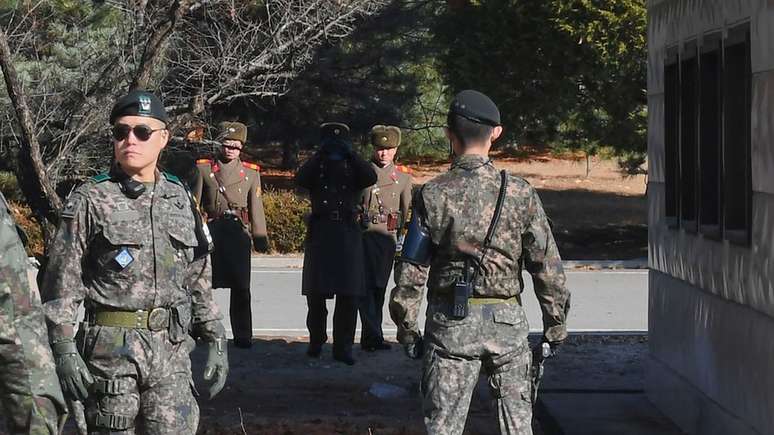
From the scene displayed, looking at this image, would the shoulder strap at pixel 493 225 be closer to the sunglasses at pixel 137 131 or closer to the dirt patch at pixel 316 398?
the sunglasses at pixel 137 131

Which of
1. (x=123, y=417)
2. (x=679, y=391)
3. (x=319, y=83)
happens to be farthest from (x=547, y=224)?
(x=319, y=83)

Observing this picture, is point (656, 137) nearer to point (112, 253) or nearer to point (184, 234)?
point (184, 234)

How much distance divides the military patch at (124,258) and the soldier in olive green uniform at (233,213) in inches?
203

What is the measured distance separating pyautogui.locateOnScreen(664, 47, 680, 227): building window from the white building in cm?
1

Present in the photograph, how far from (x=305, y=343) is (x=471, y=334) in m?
6.02

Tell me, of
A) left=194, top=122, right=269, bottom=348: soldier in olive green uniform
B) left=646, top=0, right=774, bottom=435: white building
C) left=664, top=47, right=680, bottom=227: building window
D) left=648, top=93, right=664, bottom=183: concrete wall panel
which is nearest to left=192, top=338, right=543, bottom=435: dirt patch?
left=194, top=122, right=269, bottom=348: soldier in olive green uniform

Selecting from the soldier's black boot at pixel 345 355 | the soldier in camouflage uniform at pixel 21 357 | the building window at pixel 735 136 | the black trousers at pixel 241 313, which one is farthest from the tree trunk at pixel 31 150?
the soldier in camouflage uniform at pixel 21 357

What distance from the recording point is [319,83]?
24.8m

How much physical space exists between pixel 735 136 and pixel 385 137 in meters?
4.19

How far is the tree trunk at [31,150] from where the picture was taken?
10492 mm

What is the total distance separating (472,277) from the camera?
19.0 feet

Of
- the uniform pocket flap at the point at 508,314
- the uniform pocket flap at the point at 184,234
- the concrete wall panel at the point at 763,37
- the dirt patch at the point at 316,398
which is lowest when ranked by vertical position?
the dirt patch at the point at 316,398

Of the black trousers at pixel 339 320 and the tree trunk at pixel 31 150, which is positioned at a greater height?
the tree trunk at pixel 31 150

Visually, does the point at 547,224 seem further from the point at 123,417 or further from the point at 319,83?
the point at 319,83
